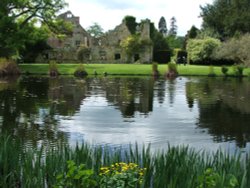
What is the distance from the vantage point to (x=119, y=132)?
14773mm

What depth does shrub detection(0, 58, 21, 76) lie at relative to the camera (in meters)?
50.7

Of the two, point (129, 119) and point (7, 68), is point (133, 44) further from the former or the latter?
point (129, 119)

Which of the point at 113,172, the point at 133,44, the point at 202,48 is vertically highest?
the point at 133,44

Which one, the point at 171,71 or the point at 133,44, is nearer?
the point at 171,71

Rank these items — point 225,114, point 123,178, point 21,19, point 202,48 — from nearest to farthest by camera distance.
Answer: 1. point 123,178
2. point 225,114
3. point 21,19
4. point 202,48

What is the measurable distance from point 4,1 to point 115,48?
2943 centimetres

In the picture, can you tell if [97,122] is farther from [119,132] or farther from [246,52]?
[246,52]

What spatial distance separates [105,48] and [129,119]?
64.8 m

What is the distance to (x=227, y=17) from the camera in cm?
7925

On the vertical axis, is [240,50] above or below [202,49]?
below

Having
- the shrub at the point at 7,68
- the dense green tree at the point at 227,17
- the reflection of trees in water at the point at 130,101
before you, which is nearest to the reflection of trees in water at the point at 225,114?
the reflection of trees in water at the point at 130,101

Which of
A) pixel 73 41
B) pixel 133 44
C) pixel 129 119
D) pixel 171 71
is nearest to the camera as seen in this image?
pixel 129 119

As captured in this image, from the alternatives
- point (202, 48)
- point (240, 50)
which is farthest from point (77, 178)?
point (202, 48)

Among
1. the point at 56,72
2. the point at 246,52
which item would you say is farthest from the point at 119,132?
the point at 56,72
